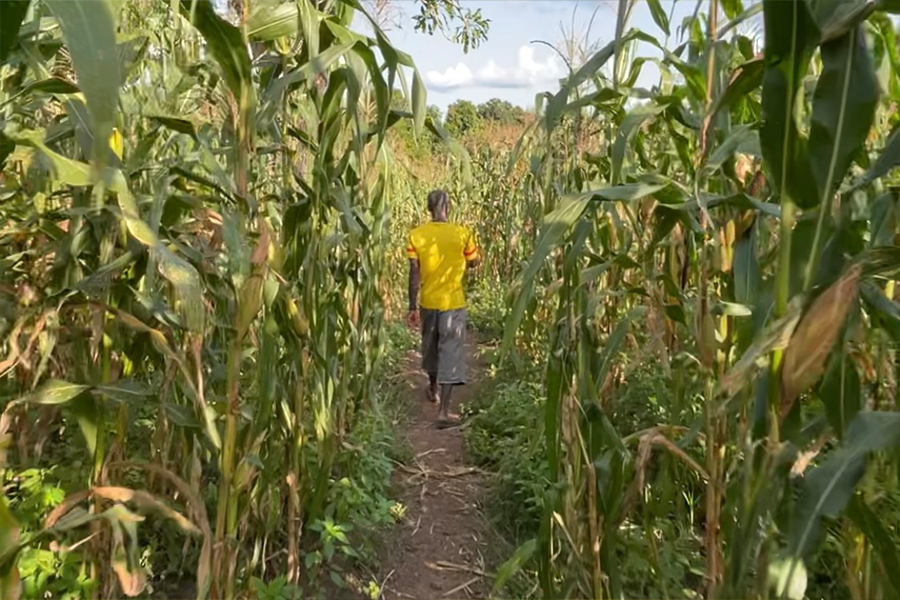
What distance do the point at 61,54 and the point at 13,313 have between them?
41.0 inches

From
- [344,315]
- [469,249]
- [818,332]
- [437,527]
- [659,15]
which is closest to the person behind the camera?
[818,332]

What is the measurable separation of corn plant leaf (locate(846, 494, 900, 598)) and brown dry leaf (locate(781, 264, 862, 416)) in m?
0.32

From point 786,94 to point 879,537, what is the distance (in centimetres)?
76

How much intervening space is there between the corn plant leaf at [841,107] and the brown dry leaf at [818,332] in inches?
6.6

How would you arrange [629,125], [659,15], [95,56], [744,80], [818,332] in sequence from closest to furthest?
[95,56], [818,332], [744,80], [629,125], [659,15]

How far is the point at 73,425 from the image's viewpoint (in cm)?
283

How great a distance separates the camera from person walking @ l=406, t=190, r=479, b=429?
15.0ft

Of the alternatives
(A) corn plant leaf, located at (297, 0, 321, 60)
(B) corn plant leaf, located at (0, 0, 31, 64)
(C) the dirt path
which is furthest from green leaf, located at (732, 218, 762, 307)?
(C) the dirt path

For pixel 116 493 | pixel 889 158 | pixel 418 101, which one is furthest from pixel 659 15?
pixel 116 493

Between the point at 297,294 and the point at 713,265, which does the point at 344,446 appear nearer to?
the point at 297,294

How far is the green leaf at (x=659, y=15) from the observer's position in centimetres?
180

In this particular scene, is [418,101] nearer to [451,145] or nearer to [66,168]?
[451,145]

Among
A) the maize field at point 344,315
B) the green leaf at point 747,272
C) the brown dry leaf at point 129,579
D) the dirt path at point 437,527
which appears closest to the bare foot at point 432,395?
the dirt path at point 437,527

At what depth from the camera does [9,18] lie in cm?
72
